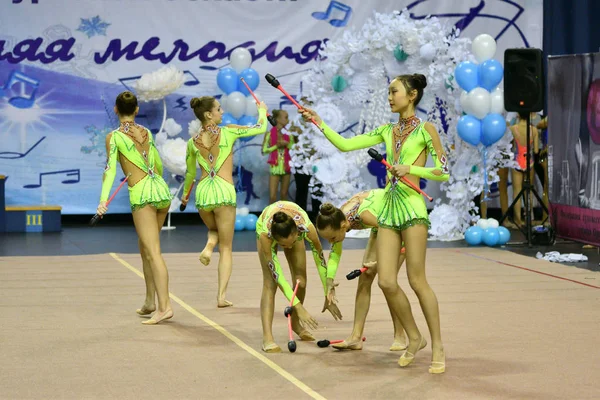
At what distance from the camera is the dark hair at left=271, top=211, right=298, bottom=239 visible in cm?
525

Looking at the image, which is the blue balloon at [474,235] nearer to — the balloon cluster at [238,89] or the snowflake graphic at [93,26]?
the balloon cluster at [238,89]

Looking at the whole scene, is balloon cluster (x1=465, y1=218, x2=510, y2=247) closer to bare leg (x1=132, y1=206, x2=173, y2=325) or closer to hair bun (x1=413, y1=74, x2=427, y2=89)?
bare leg (x1=132, y1=206, x2=173, y2=325)

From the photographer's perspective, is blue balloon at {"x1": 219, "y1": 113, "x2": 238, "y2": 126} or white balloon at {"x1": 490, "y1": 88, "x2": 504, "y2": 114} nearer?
white balloon at {"x1": 490, "y1": 88, "x2": 504, "y2": 114}

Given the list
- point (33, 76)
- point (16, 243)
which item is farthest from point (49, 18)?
point (16, 243)

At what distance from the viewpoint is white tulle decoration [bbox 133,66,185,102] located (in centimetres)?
1299

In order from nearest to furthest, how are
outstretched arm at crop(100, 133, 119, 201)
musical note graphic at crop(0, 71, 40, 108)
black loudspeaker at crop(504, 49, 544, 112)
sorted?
outstretched arm at crop(100, 133, 119, 201)
black loudspeaker at crop(504, 49, 544, 112)
musical note graphic at crop(0, 71, 40, 108)

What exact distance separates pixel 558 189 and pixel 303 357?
619 cm

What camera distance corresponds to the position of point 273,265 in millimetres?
5449

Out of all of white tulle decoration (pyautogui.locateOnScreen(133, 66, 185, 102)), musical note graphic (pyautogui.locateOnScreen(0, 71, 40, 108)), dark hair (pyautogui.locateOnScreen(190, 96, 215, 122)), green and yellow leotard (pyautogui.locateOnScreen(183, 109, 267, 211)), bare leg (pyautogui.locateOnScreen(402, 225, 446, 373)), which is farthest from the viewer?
musical note graphic (pyautogui.locateOnScreen(0, 71, 40, 108))

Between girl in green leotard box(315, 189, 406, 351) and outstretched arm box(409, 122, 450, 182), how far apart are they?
1.20 ft

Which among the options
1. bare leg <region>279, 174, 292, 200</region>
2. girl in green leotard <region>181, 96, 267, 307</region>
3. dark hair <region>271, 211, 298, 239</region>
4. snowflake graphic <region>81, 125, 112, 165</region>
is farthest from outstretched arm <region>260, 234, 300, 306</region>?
snowflake graphic <region>81, 125, 112, 165</region>

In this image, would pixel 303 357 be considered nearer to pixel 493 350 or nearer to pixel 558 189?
pixel 493 350

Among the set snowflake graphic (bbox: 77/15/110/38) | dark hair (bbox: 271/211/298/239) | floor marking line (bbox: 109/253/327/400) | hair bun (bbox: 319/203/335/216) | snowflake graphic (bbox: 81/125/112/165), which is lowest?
floor marking line (bbox: 109/253/327/400)

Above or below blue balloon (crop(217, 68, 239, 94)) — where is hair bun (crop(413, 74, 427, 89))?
below
